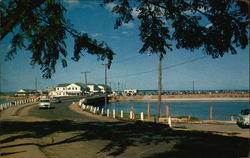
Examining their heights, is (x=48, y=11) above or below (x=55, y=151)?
above

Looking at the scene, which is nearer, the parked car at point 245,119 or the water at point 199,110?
the parked car at point 245,119

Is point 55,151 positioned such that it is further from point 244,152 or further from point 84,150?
point 244,152

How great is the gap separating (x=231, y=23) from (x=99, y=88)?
169m

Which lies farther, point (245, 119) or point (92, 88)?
point (92, 88)

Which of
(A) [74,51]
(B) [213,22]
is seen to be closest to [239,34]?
(B) [213,22]

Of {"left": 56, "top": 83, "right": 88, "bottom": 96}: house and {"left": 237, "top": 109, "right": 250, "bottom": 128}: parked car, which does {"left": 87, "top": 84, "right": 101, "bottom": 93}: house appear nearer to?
{"left": 56, "top": 83, "right": 88, "bottom": 96}: house

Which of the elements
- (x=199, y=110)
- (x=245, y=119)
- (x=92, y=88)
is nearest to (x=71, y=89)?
(x=92, y=88)

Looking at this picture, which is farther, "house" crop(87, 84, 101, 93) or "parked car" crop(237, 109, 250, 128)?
"house" crop(87, 84, 101, 93)

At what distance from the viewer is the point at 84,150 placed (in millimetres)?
9594

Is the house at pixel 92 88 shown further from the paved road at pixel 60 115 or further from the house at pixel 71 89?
the paved road at pixel 60 115

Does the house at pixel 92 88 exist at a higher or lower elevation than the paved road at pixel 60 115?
higher

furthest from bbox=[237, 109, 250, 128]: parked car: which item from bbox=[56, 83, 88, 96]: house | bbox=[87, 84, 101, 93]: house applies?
bbox=[87, 84, 101, 93]: house

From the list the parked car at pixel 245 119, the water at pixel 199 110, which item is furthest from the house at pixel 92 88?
the parked car at pixel 245 119

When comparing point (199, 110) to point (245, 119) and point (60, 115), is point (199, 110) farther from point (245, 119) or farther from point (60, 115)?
point (60, 115)
